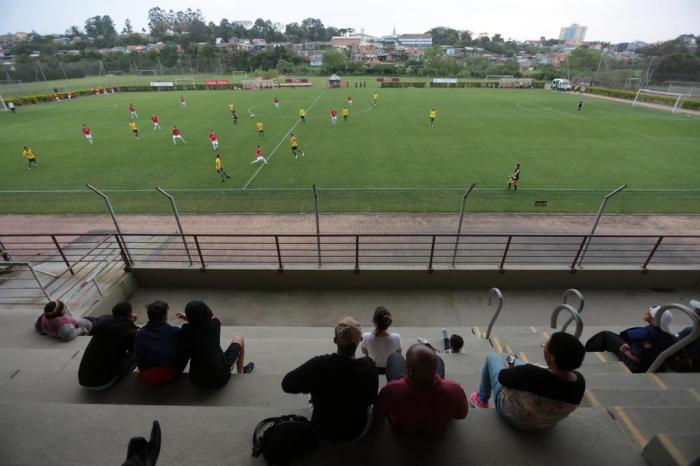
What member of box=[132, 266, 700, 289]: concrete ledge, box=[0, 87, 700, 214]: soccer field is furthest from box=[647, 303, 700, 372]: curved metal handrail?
box=[0, 87, 700, 214]: soccer field

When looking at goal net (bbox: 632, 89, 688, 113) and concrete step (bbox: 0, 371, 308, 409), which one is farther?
goal net (bbox: 632, 89, 688, 113)

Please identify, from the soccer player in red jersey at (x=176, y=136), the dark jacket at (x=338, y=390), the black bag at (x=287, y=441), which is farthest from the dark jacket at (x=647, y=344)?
the soccer player in red jersey at (x=176, y=136)

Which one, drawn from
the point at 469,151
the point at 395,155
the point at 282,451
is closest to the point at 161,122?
the point at 395,155

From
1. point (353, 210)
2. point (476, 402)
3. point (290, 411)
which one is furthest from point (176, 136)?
point (476, 402)

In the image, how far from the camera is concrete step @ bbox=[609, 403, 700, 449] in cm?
299

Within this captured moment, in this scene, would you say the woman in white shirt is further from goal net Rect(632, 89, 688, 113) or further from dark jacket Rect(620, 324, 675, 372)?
goal net Rect(632, 89, 688, 113)

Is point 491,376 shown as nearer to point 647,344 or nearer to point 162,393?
point 647,344

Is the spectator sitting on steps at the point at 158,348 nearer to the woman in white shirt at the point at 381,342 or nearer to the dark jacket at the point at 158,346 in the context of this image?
the dark jacket at the point at 158,346

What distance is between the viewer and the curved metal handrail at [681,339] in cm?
335

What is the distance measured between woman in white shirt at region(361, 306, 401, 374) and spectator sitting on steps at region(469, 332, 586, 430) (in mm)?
1485

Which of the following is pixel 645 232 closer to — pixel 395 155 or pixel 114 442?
pixel 395 155

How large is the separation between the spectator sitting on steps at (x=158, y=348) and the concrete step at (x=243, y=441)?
707 millimetres

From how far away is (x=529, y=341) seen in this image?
5879mm

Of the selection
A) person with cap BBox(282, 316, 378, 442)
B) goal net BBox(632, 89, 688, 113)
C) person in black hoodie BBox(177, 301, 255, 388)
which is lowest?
goal net BBox(632, 89, 688, 113)
